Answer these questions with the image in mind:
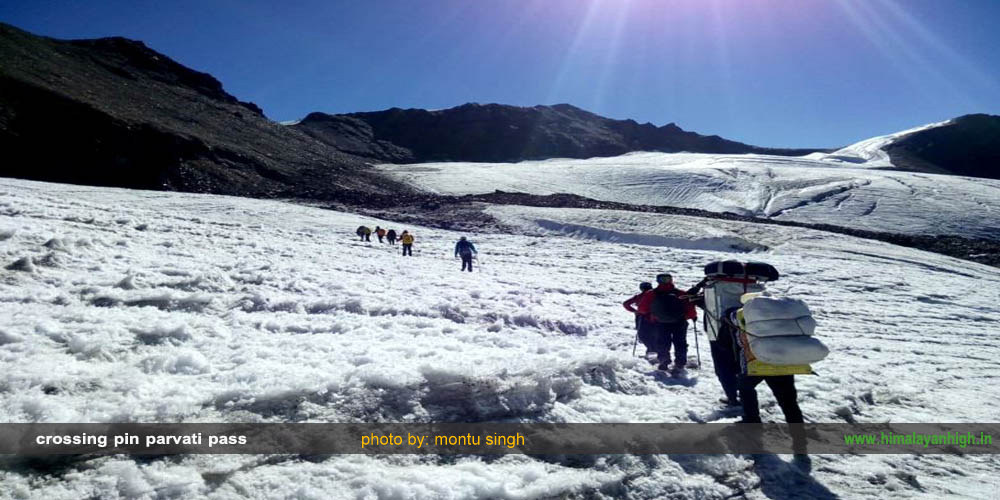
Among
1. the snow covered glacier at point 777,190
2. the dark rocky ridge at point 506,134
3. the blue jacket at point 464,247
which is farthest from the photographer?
the dark rocky ridge at point 506,134

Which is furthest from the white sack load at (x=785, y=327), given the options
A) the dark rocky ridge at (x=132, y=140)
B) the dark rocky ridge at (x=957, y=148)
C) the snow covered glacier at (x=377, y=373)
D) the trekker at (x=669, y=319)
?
the dark rocky ridge at (x=957, y=148)

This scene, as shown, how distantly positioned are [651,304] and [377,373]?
4.13 m

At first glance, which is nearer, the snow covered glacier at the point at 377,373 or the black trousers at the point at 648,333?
the snow covered glacier at the point at 377,373

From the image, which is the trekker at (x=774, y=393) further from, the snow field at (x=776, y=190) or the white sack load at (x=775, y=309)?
the snow field at (x=776, y=190)

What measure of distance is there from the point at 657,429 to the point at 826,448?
5.65 ft

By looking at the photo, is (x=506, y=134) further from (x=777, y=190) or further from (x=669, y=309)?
(x=669, y=309)

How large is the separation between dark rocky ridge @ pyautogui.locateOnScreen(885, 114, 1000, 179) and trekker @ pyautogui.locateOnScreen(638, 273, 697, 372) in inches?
5078

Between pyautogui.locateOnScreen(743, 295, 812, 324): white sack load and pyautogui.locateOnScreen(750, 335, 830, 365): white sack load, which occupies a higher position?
pyautogui.locateOnScreen(743, 295, 812, 324): white sack load

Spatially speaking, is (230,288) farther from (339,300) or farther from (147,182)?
(147,182)

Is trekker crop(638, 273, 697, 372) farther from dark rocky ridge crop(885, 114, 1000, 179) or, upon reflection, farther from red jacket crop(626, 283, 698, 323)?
dark rocky ridge crop(885, 114, 1000, 179)

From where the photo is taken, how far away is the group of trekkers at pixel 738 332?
4.54 metres

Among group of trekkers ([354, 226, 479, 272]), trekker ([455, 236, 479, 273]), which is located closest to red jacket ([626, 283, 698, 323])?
group of trekkers ([354, 226, 479, 272])

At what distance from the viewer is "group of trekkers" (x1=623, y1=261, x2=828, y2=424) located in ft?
14.9
